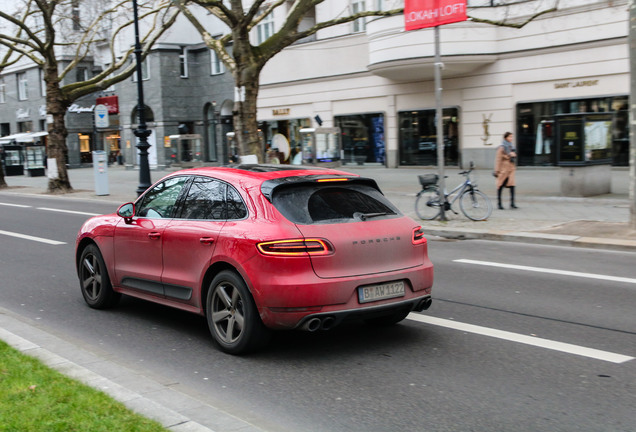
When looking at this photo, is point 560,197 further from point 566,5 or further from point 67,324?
point 67,324

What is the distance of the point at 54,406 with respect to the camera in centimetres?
414

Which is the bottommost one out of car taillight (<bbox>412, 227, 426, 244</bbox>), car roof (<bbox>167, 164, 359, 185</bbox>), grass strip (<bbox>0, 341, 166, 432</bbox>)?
grass strip (<bbox>0, 341, 166, 432</bbox>)

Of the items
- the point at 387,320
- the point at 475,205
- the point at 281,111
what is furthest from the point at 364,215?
the point at 281,111

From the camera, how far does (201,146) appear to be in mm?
40688

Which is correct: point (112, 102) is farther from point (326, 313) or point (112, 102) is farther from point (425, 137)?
point (326, 313)

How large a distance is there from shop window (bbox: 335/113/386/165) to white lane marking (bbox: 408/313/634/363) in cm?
2554

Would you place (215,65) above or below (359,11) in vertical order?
below

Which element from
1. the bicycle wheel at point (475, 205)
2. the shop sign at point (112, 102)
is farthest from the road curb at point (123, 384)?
the shop sign at point (112, 102)

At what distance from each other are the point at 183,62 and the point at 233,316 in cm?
4176

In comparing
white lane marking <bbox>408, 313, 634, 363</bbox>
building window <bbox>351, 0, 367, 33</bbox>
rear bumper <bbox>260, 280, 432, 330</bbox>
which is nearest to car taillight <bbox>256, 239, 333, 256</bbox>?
rear bumper <bbox>260, 280, 432, 330</bbox>

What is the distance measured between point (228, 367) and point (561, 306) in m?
3.70

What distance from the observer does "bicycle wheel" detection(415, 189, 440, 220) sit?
1477cm

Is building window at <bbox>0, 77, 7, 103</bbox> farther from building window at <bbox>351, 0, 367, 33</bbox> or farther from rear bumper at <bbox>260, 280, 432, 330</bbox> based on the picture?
rear bumper at <bbox>260, 280, 432, 330</bbox>

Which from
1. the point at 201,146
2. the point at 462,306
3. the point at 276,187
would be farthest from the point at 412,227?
the point at 201,146
